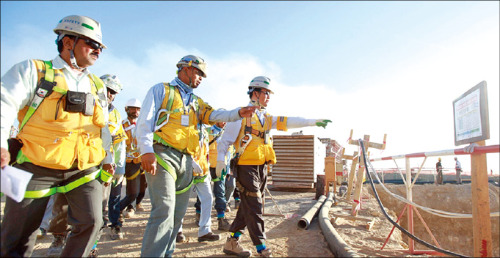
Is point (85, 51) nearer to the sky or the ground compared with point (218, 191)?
nearer to the sky

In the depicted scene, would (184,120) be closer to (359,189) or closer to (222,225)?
(222,225)

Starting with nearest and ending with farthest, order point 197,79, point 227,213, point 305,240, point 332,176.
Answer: point 197,79, point 305,240, point 227,213, point 332,176

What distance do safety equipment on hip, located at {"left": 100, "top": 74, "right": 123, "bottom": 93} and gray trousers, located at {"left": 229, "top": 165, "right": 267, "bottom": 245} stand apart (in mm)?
2335

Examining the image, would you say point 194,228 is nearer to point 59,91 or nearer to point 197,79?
point 197,79

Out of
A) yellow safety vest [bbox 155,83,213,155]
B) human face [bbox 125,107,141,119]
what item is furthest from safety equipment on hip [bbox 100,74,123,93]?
yellow safety vest [bbox 155,83,213,155]

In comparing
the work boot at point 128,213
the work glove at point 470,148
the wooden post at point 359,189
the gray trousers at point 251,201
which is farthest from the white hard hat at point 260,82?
the work boot at point 128,213

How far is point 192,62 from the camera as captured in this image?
136 inches

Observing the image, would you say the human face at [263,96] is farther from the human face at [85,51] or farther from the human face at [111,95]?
the human face at [111,95]

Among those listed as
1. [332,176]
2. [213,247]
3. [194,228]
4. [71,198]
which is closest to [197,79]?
[71,198]

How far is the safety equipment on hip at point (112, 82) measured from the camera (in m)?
4.64

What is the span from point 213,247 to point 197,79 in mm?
2559

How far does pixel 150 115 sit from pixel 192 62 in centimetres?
85

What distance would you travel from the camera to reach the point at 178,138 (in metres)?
3.08

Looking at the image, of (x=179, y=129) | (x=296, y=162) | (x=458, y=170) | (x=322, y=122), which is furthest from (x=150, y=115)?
(x=458, y=170)
